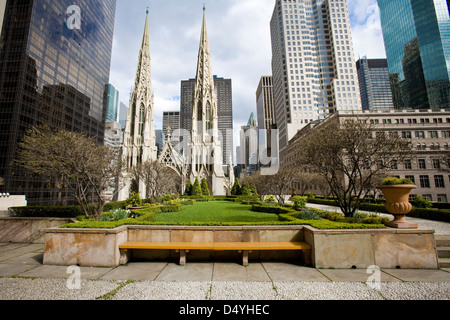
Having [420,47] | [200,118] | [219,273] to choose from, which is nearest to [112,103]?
[200,118]

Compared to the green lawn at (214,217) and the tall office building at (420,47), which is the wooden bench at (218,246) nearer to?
the green lawn at (214,217)

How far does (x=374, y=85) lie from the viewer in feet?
486

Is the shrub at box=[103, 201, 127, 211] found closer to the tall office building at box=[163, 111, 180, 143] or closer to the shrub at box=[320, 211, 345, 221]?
the shrub at box=[320, 211, 345, 221]

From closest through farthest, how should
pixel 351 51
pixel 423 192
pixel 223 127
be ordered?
pixel 423 192, pixel 351 51, pixel 223 127

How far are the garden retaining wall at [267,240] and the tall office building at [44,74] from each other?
48.0 meters

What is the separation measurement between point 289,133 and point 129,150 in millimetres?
56007

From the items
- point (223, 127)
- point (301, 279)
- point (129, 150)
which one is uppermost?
point (223, 127)

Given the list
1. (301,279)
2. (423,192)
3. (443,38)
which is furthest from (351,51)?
(301,279)

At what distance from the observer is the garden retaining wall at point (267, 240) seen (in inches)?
225

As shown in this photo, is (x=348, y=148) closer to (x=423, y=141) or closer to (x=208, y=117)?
(x=208, y=117)

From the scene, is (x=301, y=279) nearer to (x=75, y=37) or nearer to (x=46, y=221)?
(x=46, y=221)

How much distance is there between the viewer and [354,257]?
18.9 ft

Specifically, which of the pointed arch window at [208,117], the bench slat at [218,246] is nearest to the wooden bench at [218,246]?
the bench slat at [218,246]

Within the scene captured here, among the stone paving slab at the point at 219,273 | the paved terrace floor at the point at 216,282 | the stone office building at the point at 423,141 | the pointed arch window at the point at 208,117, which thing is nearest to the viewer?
the paved terrace floor at the point at 216,282
